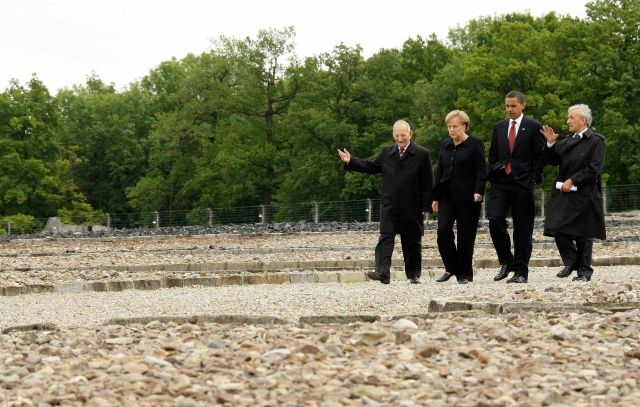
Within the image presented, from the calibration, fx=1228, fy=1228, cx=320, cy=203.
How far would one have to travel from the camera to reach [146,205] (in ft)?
240

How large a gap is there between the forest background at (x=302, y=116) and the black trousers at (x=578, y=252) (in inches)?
1442

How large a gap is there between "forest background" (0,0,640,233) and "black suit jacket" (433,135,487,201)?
36731 mm

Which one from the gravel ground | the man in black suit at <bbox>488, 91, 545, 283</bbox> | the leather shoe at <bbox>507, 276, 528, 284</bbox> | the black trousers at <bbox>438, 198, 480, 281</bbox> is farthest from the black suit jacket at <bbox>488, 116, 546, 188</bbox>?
the gravel ground

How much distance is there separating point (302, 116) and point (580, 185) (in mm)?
48077

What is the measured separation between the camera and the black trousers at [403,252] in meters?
13.5

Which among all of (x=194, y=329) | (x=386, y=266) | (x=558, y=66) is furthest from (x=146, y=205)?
(x=194, y=329)

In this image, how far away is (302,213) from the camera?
178ft

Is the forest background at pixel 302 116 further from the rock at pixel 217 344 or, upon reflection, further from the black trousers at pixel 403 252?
Result: the rock at pixel 217 344

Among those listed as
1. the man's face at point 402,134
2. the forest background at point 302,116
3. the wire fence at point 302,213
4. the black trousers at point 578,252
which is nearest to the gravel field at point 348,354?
the black trousers at point 578,252

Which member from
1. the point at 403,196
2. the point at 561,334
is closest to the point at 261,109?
the point at 403,196

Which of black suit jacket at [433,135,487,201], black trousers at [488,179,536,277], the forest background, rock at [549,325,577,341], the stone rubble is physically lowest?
the stone rubble

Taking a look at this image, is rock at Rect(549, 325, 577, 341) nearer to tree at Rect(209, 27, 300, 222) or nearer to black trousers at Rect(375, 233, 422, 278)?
black trousers at Rect(375, 233, 422, 278)

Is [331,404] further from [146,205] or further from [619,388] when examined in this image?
[146,205]

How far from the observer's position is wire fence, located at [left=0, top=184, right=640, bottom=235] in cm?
4334
